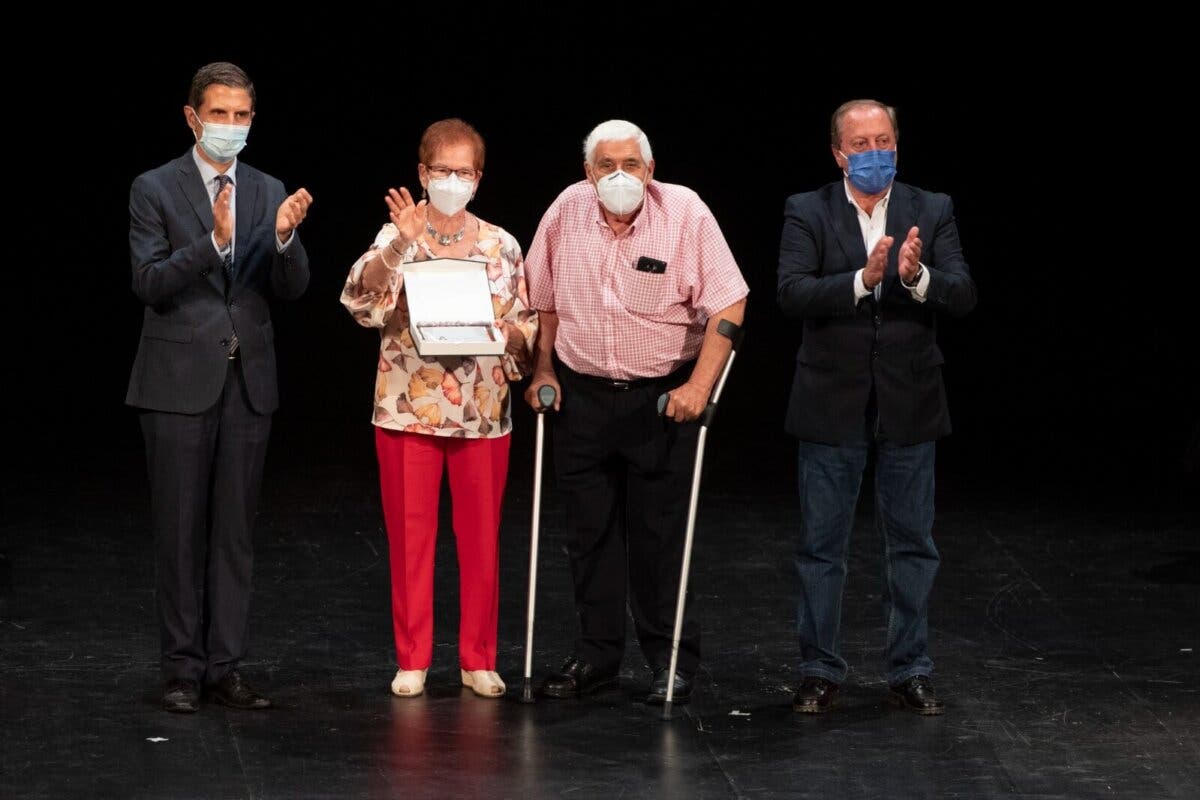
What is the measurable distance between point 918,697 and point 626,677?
0.73 m

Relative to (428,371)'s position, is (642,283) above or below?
above

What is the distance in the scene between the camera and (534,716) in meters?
4.33

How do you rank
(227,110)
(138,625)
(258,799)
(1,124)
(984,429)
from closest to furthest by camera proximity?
1. (258,799)
2. (227,110)
3. (138,625)
4. (984,429)
5. (1,124)

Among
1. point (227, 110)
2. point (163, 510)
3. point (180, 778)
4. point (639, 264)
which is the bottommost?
point (180, 778)

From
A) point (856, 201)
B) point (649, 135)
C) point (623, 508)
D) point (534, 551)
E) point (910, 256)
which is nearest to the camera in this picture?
point (910, 256)

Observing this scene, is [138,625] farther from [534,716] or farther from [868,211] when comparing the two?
[868,211]

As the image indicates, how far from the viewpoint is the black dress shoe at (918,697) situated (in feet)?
14.3

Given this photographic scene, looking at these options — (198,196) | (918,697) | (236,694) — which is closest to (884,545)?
(918,697)

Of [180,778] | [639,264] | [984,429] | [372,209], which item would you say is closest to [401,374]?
[639,264]

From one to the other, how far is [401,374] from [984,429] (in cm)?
466

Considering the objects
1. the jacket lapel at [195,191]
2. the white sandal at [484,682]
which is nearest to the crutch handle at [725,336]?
the white sandal at [484,682]

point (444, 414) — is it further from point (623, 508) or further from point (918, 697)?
point (918, 697)

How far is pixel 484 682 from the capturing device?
4.49 metres

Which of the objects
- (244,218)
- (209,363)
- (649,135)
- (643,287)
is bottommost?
(209,363)
